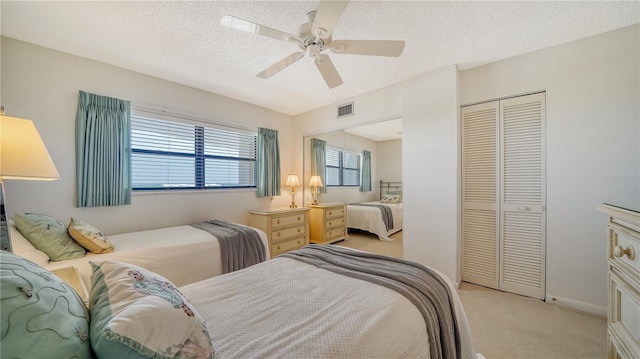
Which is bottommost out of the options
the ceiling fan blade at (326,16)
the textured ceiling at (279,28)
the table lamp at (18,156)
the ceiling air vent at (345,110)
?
the table lamp at (18,156)

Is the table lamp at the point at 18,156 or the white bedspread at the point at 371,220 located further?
the white bedspread at the point at 371,220

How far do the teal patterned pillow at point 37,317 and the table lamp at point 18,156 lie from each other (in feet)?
1.92

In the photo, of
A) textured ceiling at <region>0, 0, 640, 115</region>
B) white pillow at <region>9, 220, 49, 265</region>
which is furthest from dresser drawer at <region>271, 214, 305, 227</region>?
white pillow at <region>9, 220, 49, 265</region>

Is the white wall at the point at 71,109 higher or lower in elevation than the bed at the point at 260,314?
higher

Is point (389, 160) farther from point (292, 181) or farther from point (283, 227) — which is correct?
point (283, 227)

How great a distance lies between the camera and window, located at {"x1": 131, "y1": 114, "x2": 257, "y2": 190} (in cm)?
298

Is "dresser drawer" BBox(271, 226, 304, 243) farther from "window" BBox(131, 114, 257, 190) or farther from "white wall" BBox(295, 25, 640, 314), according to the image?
"white wall" BBox(295, 25, 640, 314)

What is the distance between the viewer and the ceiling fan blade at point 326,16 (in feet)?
4.47

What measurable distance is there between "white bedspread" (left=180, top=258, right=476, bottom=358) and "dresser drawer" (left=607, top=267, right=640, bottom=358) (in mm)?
672

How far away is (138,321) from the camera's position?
626 millimetres

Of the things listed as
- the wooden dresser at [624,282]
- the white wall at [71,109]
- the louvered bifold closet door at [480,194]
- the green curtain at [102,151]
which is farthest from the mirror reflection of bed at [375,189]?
the green curtain at [102,151]

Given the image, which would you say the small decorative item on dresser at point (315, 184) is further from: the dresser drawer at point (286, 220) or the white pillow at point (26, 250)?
the white pillow at point (26, 250)

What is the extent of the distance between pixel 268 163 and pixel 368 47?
276cm

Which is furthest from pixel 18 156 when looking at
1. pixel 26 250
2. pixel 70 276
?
pixel 26 250
